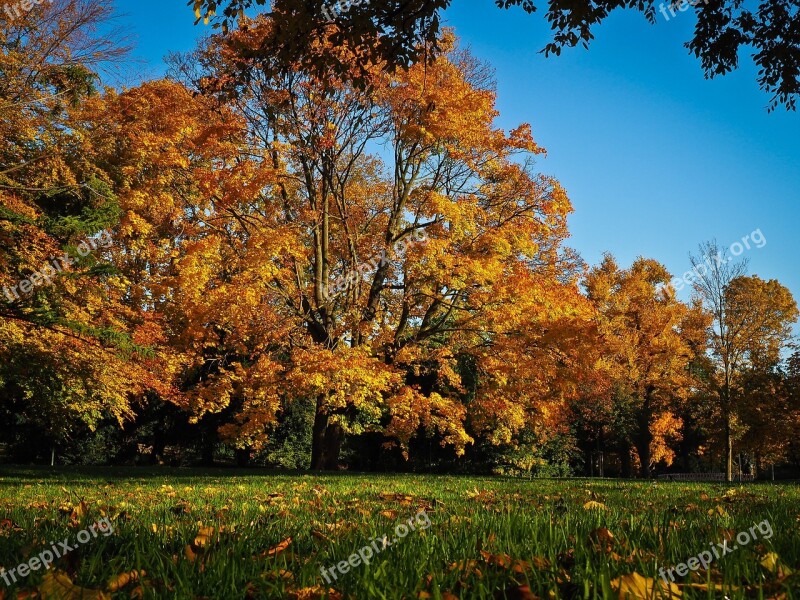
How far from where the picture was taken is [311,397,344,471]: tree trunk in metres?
17.3

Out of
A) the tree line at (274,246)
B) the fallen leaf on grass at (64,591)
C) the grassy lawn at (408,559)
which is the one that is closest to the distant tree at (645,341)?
the tree line at (274,246)

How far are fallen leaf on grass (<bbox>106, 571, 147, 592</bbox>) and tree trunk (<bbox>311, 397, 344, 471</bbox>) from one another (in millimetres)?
15010

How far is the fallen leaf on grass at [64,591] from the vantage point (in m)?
1.77

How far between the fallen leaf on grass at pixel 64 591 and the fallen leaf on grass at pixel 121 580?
11cm

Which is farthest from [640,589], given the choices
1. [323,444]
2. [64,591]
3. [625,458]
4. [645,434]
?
[625,458]

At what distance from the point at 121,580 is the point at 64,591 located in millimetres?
201

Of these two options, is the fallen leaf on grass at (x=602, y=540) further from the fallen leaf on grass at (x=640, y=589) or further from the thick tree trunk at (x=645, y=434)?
the thick tree trunk at (x=645, y=434)

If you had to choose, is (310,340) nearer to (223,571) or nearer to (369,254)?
(369,254)

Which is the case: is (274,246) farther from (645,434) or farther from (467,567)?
(645,434)

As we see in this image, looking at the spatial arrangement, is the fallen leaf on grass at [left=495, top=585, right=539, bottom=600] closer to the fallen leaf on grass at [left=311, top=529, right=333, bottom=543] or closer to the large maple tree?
the fallen leaf on grass at [left=311, top=529, right=333, bottom=543]

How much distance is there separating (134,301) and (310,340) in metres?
5.67

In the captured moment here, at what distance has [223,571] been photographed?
6.88 feet

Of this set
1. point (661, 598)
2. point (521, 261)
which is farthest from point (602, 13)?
point (521, 261)

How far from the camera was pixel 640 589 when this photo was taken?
167cm
